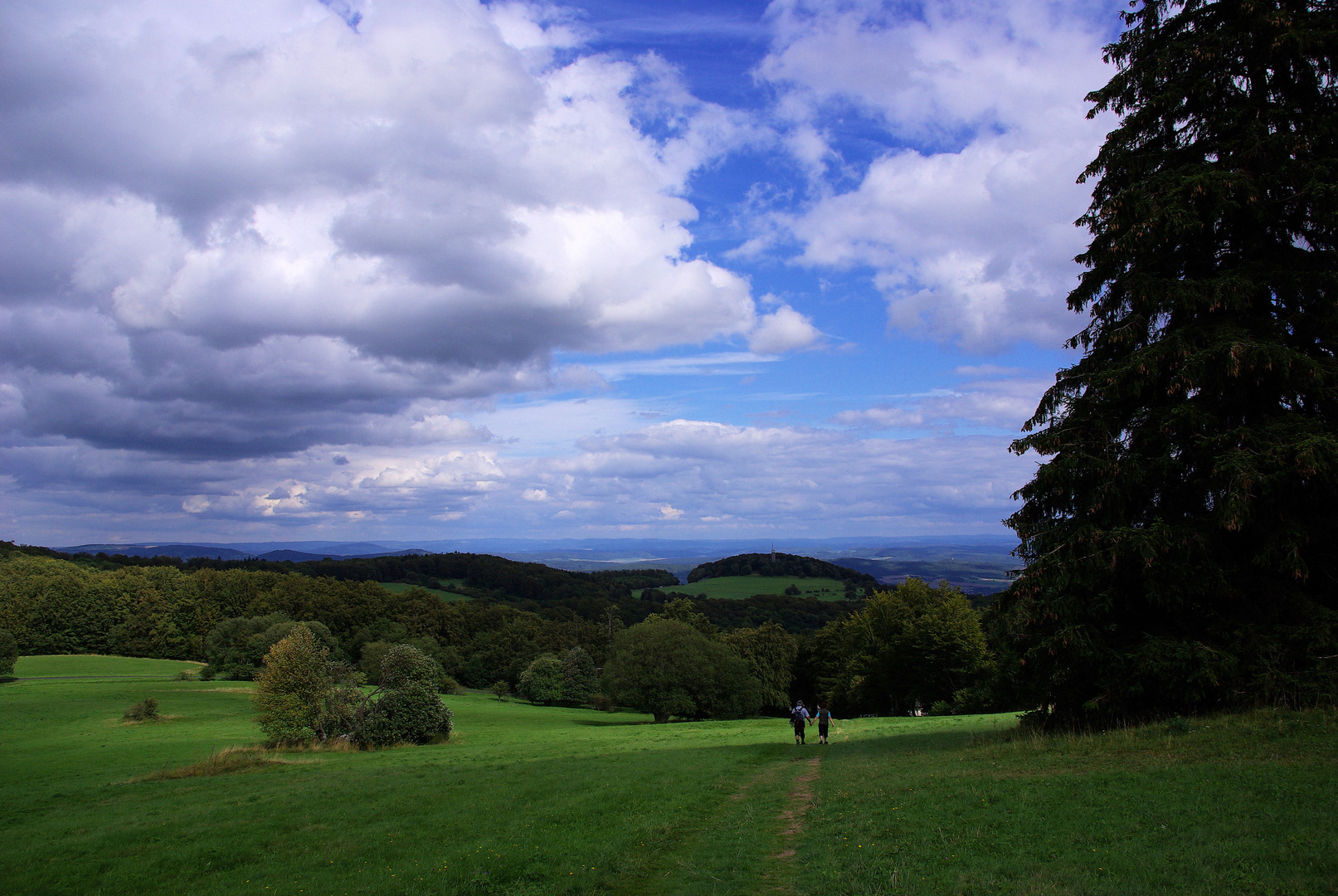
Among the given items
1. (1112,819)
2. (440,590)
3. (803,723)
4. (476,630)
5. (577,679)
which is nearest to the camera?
(1112,819)

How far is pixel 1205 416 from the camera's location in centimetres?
1381

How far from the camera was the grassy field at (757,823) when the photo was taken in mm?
7543

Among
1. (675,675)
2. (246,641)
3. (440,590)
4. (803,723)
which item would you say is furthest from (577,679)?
(440,590)

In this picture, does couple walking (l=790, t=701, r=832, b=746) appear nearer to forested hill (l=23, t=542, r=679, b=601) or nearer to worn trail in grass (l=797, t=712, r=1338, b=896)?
worn trail in grass (l=797, t=712, r=1338, b=896)

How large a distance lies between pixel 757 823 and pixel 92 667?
299 feet

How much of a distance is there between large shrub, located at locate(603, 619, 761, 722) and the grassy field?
96.9ft

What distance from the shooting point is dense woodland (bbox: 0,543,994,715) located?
2071 inches

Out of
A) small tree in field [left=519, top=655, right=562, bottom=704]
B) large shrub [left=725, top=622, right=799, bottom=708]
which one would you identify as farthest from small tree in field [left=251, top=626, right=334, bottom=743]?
small tree in field [left=519, top=655, right=562, bottom=704]

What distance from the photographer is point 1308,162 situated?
45.7 ft

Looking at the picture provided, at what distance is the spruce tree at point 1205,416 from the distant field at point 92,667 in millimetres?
85935

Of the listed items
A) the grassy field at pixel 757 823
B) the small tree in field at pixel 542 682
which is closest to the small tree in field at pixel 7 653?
the small tree in field at pixel 542 682

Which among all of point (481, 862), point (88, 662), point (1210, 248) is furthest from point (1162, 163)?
point (88, 662)

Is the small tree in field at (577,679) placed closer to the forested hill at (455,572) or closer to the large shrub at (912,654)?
the large shrub at (912,654)

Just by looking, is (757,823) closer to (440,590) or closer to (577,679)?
(577,679)
